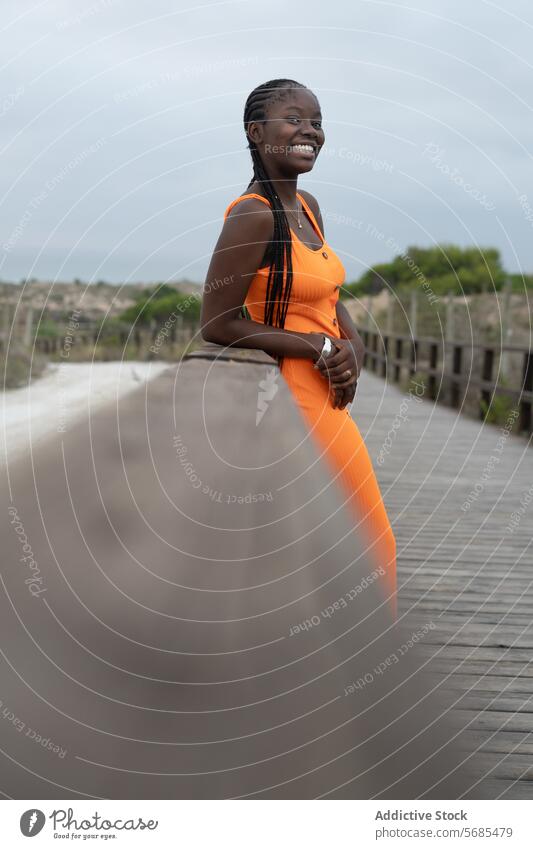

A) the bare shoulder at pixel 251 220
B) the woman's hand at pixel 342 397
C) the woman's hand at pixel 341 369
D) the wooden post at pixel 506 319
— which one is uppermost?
the wooden post at pixel 506 319

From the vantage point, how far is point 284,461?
6.02 ft

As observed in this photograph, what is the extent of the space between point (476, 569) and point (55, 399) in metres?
6.62

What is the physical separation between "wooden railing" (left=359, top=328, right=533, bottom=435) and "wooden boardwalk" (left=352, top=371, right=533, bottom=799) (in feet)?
1.67

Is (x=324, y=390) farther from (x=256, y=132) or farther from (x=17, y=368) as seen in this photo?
(x=17, y=368)

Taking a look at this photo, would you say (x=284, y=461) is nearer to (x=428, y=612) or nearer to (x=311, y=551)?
(x=311, y=551)

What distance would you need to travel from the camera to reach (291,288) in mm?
1988

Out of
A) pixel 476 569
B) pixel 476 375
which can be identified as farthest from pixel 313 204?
pixel 476 375

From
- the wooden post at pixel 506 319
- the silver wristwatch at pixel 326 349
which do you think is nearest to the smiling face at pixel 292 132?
the silver wristwatch at pixel 326 349

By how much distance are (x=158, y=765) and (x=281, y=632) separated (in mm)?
296

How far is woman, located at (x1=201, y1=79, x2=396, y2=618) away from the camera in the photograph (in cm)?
194

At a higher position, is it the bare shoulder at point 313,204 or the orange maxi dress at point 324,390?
the bare shoulder at point 313,204

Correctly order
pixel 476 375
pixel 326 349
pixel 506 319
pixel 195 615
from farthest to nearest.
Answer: pixel 506 319
pixel 476 375
pixel 326 349
pixel 195 615

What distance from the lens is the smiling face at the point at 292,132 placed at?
1.97m

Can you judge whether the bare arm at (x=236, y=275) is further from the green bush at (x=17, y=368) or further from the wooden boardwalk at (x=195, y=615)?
the green bush at (x=17, y=368)
